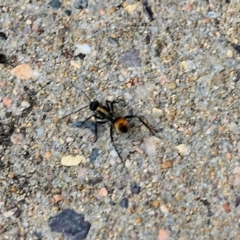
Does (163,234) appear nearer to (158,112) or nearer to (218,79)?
(158,112)

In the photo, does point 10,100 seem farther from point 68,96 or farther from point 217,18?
point 217,18

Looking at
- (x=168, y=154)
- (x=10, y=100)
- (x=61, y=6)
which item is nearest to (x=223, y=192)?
(x=168, y=154)

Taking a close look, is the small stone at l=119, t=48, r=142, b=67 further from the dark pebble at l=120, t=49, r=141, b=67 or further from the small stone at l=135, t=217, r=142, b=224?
the small stone at l=135, t=217, r=142, b=224

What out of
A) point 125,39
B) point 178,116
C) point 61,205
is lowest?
point 61,205

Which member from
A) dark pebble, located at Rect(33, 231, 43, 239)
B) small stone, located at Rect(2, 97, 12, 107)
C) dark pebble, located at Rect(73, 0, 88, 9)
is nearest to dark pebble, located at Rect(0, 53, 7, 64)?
small stone, located at Rect(2, 97, 12, 107)

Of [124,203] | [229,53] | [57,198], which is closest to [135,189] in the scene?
[124,203]

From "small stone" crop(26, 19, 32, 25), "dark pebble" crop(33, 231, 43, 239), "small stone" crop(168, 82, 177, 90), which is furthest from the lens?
"small stone" crop(26, 19, 32, 25)

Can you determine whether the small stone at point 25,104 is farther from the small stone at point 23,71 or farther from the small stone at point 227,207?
the small stone at point 227,207
